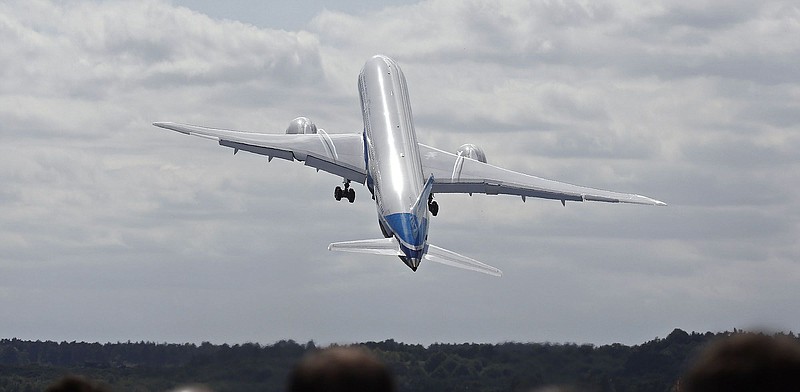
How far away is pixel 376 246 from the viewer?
81062mm

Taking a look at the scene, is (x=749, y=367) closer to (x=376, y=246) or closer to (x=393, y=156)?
(x=376, y=246)

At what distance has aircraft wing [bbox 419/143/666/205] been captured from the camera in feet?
330

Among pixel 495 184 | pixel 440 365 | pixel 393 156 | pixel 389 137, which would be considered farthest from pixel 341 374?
pixel 495 184

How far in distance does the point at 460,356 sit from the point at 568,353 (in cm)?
2339

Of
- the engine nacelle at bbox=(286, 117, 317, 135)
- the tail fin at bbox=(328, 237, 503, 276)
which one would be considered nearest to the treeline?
the tail fin at bbox=(328, 237, 503, 276)

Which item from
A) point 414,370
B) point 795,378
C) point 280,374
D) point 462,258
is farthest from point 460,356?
point 795,378

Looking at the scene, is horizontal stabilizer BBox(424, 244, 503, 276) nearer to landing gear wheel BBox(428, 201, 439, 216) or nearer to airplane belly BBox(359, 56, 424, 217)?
airplane belly BBox(359, 56, 424, 217)

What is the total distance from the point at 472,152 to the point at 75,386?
96834 mm

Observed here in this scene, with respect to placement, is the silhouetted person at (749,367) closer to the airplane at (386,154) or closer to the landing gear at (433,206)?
the airplane at (386,154)

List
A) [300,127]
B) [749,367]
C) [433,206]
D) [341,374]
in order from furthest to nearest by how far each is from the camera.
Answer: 1. [300,127]
2. [433,206]
3. [341,374]
4. [749,367]

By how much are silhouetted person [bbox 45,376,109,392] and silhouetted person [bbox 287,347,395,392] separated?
153 cm

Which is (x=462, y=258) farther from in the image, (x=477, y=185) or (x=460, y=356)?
(x=477, y=185)

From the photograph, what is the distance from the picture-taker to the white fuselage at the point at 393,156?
82.1m

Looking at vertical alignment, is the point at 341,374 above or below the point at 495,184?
below
